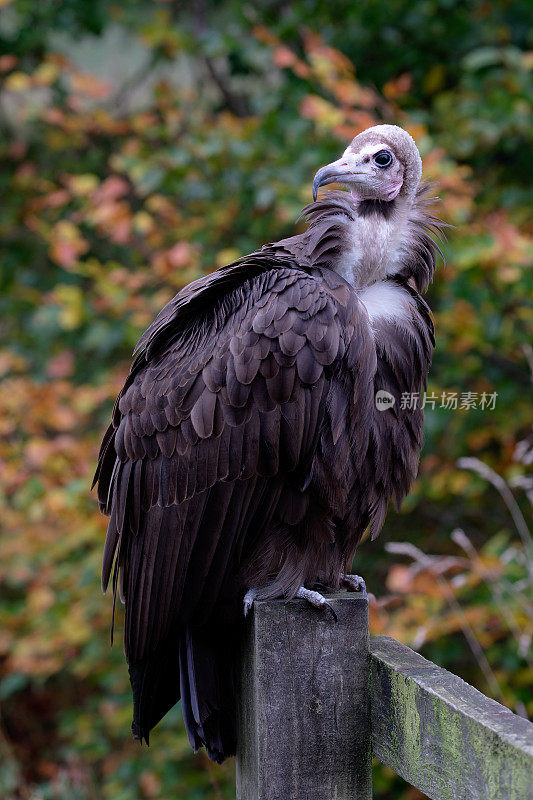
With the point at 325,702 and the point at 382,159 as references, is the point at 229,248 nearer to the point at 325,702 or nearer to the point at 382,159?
the point at 382,159

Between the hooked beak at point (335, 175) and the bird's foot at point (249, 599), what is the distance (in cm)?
95

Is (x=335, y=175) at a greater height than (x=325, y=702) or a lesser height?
greater

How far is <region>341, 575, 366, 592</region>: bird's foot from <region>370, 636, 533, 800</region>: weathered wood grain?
434 millimetres

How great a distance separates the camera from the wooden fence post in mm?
1539

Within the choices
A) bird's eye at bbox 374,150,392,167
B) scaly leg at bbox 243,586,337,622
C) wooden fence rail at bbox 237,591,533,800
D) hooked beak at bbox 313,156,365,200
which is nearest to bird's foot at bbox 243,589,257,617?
scaly leg at bbox 243,586,337,622

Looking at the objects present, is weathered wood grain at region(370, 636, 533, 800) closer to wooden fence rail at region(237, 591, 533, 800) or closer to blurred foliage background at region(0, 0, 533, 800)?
wooden fence rail at region(237, 591, 533, 800)

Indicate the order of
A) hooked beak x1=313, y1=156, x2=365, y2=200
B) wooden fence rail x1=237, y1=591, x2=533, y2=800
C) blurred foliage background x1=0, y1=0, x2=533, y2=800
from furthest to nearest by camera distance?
blurred foliage background x1=0, y1=0, x2=533, y2=800 → hooked beak x1=313, y1=156, x2=365, y2=200 → wooden fence rail x1=237, y1=591, x2=533, y2=800

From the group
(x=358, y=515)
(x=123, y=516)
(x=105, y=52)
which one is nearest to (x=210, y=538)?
(x=123, y=516)

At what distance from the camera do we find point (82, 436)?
4609 mm

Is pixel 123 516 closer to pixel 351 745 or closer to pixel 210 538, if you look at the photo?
pixel 210 538

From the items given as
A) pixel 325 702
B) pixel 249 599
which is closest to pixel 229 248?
pixel 249 599

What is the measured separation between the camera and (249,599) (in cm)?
180

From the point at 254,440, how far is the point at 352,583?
50cm

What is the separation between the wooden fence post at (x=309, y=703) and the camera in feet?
5.05
